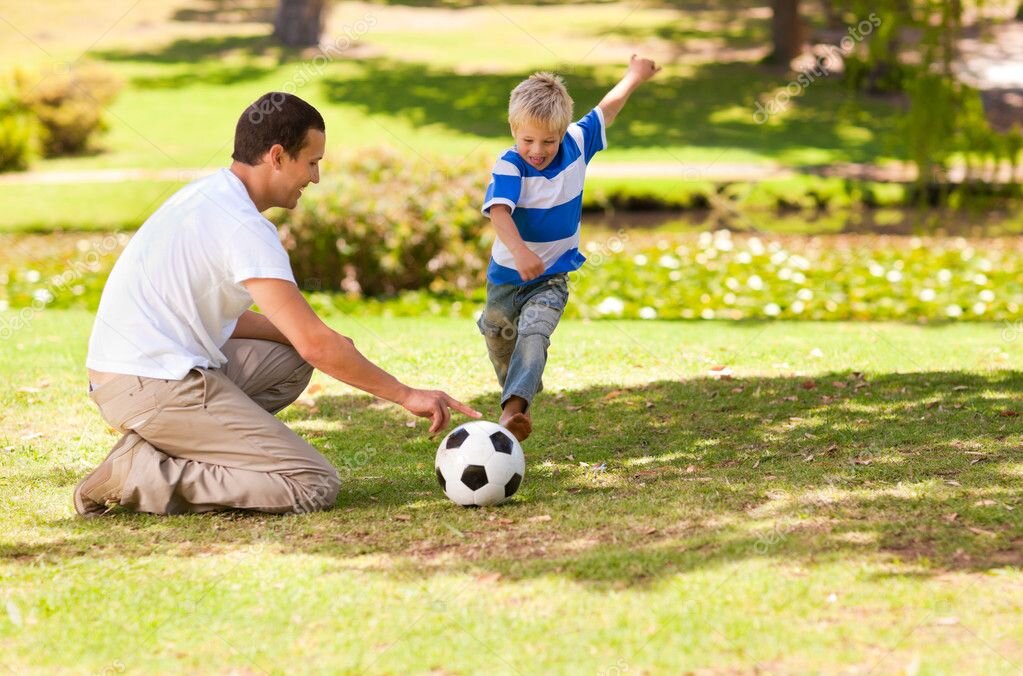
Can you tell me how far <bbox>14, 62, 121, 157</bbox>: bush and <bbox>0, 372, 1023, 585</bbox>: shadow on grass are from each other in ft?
56.1

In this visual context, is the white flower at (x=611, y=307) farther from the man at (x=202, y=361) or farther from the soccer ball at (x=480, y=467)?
the man at (x=202, y=361)

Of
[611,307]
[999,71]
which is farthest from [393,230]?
[999,71]

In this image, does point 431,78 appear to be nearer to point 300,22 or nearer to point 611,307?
point 300,22

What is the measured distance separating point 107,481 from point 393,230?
6.46 metres

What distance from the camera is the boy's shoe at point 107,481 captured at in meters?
4.88

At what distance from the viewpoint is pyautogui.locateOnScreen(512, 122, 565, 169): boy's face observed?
5.66 meters

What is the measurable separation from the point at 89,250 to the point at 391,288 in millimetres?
4627

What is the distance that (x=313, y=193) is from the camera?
11.1m

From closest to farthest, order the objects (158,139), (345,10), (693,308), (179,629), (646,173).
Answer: (179,629) < (693,308) < (646,173) < (158,139) < (345,10)

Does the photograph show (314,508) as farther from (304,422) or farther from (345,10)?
(345,10)

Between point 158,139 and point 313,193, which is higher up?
point 313,193

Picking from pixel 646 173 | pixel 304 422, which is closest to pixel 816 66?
pixel 646 173

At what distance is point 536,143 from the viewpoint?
572cm

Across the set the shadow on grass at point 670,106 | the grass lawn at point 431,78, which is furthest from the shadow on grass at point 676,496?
the shadow on grass at point 670,106
